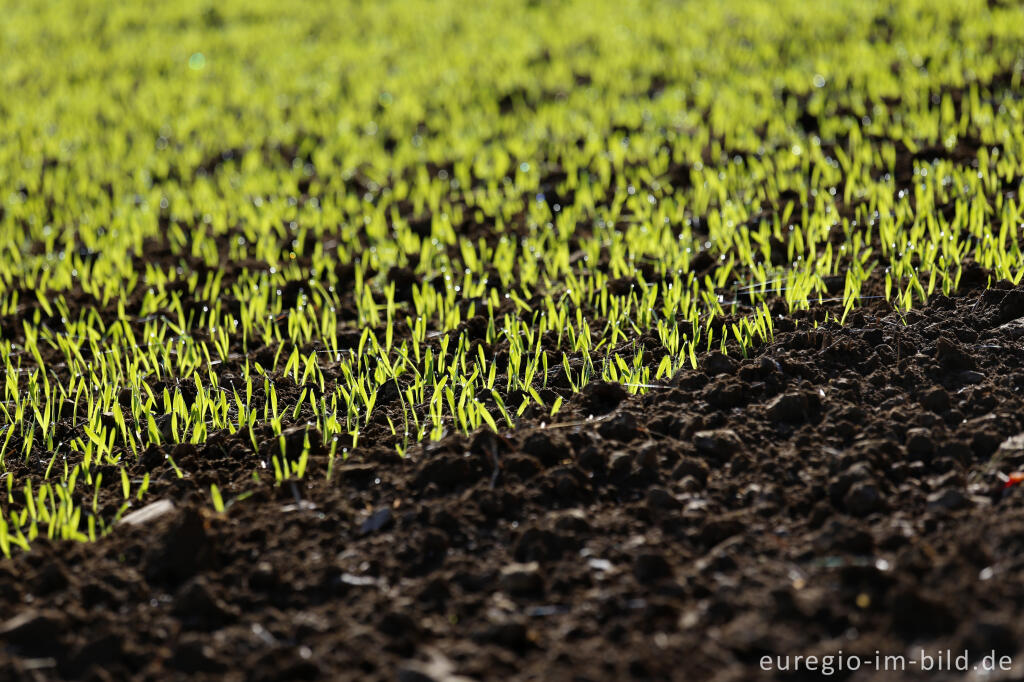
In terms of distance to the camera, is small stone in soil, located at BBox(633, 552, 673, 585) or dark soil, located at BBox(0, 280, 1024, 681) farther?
small stone in soil, located at BBox(633, 552, 673, 585)

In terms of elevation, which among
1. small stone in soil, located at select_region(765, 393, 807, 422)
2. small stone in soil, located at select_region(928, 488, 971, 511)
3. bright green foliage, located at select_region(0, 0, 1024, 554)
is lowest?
small stone in soil, located at select_region(928, 488, 971, 511)

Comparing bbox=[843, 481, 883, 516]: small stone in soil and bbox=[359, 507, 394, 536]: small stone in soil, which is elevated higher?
bbox=[359, 507, 394, 536]: small stone in soil

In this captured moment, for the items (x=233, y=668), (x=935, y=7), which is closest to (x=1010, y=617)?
(x=233, y=668)

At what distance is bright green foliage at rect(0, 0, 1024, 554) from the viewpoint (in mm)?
2928

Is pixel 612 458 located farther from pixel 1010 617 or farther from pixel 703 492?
pixel 1010 617

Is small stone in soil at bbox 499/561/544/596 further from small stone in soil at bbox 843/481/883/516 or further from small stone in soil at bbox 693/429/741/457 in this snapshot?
small stone in soil at bbox 843/481/883/516

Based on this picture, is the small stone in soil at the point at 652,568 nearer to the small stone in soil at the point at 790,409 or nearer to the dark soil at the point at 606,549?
the dark soil at the point at 606,549

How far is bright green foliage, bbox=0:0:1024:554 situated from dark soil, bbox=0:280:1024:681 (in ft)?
0.64

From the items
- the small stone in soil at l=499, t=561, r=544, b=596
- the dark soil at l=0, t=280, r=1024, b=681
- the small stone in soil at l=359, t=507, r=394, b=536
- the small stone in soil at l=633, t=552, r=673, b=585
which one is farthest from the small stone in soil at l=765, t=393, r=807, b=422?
the small stone in soil at l=359, t=507, r=394, b=536

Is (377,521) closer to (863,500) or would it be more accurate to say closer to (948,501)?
(863,500)

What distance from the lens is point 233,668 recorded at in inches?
74.0

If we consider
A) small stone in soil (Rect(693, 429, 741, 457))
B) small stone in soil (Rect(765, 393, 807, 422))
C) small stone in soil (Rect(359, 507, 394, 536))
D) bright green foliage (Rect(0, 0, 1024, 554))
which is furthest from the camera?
bright green foliage (Rect(0, 0, 1024, 554))

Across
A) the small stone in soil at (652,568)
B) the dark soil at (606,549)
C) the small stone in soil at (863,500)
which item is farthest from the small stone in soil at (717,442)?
the small stone in soil at (652,568)

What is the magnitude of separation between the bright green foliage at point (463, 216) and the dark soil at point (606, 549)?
20 cm
